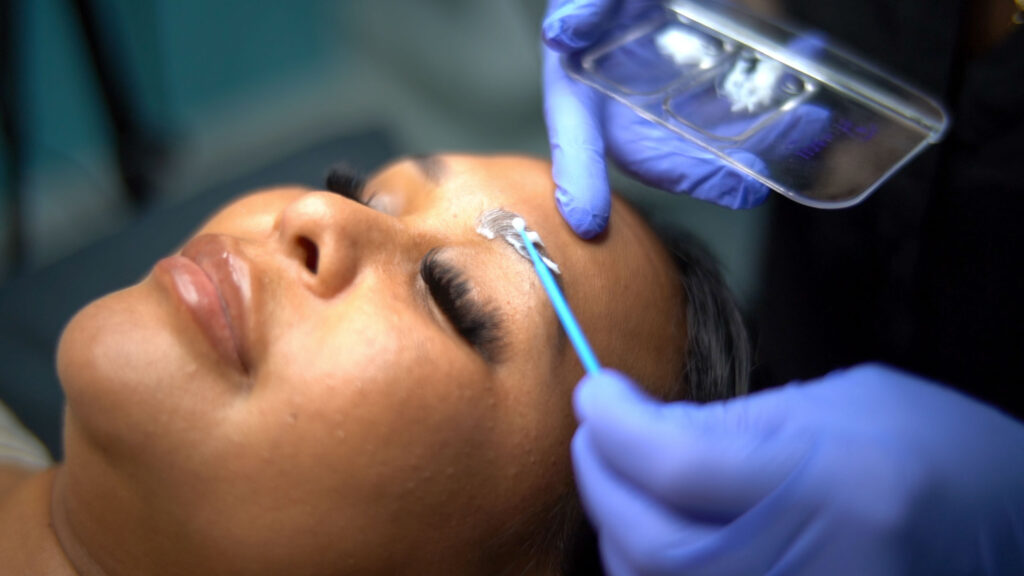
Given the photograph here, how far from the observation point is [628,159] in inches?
44.1

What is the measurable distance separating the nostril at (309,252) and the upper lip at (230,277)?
6 cm

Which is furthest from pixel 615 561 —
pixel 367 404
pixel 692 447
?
pixel 367 404

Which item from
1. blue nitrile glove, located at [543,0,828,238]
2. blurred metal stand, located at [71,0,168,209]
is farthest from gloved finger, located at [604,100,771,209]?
blurred metal stand, located at [71,0,168,209]

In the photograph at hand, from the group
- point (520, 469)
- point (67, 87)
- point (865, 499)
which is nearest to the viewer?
point (865, 499)

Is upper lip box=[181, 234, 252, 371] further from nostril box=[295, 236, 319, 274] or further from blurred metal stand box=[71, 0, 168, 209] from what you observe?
blurred metal stand box=[71, 0, 168, 209]

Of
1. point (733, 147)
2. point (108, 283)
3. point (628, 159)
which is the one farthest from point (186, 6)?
point (733, 147)

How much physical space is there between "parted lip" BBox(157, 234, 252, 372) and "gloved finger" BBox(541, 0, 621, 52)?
1.92 feet

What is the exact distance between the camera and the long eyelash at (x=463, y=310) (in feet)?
2.54

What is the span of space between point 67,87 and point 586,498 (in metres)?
2.25

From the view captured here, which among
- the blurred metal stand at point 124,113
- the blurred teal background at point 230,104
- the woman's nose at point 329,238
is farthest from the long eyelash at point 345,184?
the blurred metal stand at point 124,113

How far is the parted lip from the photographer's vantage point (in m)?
0.72

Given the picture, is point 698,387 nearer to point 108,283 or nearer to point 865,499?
point 865,499

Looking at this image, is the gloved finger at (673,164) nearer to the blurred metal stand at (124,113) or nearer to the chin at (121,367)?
the chin at (121,367)

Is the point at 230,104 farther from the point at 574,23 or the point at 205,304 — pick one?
the point at 205,304
